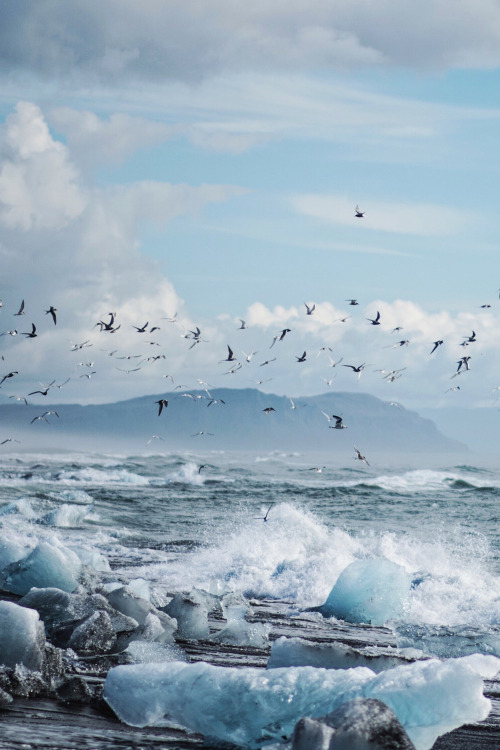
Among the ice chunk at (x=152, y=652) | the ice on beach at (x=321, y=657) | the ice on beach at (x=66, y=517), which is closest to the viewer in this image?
the ice on beach at (x=321, y=657)

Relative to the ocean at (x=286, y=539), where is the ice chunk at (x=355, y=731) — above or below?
above

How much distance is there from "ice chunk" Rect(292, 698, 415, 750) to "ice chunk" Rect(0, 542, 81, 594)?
579 centimetres

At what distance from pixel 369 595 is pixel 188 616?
2.92 meters

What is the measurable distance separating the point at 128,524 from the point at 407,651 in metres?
13.7

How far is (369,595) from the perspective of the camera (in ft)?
35.5

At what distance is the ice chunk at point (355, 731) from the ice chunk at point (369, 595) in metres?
5.91

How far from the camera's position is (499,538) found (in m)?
20.5

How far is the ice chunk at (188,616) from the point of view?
8844 millimetres

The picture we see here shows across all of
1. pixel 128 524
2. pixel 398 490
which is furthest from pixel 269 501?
pixel 128 524

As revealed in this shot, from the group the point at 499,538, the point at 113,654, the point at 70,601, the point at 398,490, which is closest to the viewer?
the point at 113,654

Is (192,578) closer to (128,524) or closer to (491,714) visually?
(491,714)

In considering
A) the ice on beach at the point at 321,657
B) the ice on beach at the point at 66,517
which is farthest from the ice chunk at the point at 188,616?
the ice on beach at the point at 66,517

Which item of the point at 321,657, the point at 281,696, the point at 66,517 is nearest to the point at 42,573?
the point at 321,657

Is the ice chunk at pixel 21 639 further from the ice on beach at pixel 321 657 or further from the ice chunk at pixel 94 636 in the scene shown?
the ice on beach at pixel 321 657
